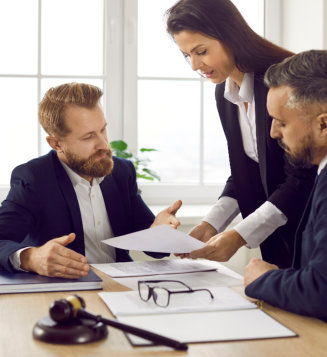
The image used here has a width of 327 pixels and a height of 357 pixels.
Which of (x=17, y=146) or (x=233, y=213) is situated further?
(x=17, y=146)

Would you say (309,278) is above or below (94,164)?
below

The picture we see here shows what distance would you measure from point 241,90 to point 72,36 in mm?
1649

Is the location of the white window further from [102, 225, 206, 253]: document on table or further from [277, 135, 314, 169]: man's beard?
[277, 135, 314, 169]: man's beard

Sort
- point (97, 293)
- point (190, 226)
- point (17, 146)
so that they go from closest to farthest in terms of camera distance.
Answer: point (97, 293) → point (190, 226) → point (17, 146)

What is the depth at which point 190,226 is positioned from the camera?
317cm

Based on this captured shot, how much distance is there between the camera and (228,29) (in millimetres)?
1991

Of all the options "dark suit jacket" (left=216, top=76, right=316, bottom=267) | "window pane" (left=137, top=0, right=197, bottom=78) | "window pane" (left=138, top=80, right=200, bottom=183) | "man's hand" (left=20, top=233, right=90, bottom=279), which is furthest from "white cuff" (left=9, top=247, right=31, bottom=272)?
"window pane" (left=137, top=0, right=197, bottom=78)

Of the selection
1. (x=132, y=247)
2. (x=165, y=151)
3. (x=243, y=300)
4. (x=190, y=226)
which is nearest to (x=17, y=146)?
(x=165, y=151)

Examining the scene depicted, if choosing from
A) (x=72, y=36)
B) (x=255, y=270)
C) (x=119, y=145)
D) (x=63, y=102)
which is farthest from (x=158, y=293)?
(x=72, y=36)

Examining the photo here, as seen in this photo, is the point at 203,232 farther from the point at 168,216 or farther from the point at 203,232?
the point at 168,216

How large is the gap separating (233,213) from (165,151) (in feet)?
4.47

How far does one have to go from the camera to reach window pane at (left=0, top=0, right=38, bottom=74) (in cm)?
334

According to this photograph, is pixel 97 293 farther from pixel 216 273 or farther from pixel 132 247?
pixel 216 273

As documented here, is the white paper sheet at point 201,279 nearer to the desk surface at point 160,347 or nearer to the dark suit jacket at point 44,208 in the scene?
the desk surface at point 160,347
